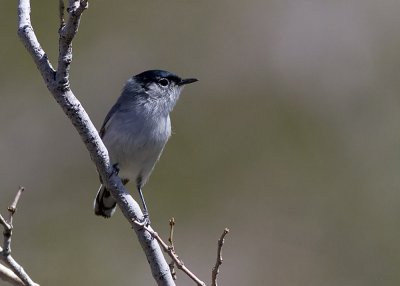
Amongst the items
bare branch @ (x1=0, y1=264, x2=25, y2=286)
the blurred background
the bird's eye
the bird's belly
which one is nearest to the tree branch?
bare branch @ (x1=0, y1=264, x2=25, y2=286)

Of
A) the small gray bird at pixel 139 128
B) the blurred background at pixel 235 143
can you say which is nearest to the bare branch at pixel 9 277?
the small gray bird at pixel 139 128

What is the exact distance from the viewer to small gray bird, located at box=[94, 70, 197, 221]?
14.9 ft

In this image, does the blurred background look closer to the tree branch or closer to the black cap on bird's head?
the black cap on bird's head

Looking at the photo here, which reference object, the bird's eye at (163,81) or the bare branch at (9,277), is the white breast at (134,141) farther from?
the bare branch at (9,277)

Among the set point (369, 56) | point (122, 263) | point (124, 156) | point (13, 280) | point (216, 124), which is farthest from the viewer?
point (369, 56)

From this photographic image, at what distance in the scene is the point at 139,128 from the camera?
456cm

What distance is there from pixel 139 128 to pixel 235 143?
16.1ft

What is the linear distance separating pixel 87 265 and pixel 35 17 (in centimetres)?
369

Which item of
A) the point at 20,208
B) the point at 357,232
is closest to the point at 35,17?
the point at 20,208

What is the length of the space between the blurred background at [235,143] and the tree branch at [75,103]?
16.1 feet

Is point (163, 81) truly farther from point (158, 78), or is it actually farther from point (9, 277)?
point (9, 277)

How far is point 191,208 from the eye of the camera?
8773 mm

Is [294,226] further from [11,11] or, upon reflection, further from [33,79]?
[11,11]

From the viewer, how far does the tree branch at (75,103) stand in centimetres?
242
